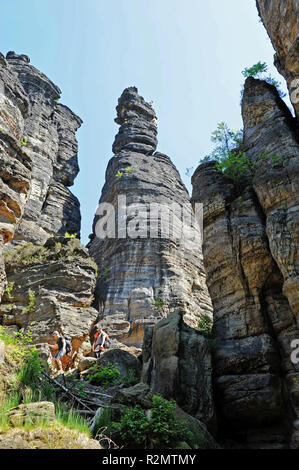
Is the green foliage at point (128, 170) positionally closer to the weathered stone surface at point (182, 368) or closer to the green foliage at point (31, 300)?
the green foliage at point (31, 300)

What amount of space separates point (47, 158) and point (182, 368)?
27.1 meters

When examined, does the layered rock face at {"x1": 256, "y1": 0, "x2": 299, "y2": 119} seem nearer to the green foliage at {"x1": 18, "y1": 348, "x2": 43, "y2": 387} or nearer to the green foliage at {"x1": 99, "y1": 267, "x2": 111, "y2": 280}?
the green foliage at {"x1": 18, "y1": 348, "x2": 43, "y2": 387}

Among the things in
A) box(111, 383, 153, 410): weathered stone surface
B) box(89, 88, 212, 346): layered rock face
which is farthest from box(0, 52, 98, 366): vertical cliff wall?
box(111, 383, 153, 410): weathered stone surface

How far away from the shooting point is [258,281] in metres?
12.2

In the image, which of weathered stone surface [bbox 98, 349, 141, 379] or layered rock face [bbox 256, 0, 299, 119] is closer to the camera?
layered rock face [bbox 256, 0, 299, 119]

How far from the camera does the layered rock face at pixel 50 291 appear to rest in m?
18.2

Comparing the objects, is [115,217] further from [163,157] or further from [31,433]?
[31,433]

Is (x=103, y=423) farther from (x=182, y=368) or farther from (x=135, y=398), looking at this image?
(x=182, y=368)

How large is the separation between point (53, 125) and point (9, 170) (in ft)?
91.1

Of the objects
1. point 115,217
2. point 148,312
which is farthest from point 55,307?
point 115,217

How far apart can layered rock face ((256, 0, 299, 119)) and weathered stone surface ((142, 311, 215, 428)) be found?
898 centimetres

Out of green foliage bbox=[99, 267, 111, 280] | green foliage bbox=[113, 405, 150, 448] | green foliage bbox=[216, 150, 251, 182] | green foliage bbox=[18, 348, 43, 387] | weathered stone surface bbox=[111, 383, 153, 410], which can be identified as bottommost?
green foliage bbox=[113, 405, 150, 448]

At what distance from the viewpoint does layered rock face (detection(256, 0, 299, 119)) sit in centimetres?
1234

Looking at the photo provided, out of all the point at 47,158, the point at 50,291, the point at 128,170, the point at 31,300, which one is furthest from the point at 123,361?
the point at 47,158
